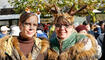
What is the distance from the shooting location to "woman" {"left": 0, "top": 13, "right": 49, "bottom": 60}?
2588mm

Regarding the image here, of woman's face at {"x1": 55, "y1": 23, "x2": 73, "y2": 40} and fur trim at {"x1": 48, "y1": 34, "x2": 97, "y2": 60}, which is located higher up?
woman's face at {"x1": 55, "y1": 23, "x2": 73, "y2": 40}

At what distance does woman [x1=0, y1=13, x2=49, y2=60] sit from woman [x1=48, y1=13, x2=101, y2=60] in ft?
0.70

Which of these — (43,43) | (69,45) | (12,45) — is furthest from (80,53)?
(12,45)

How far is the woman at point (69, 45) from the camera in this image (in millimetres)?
2736


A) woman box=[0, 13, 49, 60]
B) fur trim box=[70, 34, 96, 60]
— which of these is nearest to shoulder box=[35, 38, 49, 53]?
woman box=[0, 13, 49, 60]

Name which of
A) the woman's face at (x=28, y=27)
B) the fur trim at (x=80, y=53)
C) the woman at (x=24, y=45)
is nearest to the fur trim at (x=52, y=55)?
the woman at (x=24, y=45)

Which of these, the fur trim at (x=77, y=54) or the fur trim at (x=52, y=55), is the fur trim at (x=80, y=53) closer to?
the fur trim at (x=77, y=54)

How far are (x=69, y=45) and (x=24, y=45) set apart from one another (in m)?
0.61

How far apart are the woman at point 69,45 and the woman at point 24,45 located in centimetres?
21

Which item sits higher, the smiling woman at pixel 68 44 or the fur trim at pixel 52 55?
the smiling woman at pixel 68 44

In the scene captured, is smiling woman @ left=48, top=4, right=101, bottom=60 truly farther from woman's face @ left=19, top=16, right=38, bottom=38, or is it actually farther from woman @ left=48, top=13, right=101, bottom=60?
woman's face @ left=19, top=16, right=38, bottom=38

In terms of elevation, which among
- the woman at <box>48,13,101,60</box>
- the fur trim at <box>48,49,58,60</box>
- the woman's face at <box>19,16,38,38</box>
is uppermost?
the woman's face at <box>19,16,38,38</box>

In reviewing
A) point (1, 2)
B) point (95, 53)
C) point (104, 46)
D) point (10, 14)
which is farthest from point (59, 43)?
point (1, 2)

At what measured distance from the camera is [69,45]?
2779mm
